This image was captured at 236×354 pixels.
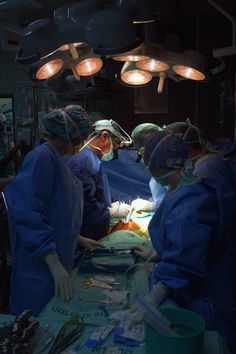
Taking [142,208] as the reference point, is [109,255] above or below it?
above

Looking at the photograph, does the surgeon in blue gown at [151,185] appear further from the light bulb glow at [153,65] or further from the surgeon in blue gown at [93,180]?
the light bulb glow at [153,65]

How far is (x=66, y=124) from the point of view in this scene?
2213 mm

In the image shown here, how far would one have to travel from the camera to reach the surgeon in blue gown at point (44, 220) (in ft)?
6.52

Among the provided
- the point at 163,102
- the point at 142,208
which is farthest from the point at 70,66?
the point at 163,102

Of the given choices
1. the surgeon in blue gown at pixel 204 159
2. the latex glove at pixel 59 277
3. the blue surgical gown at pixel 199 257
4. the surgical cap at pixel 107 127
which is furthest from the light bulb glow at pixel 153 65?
the latex glove at pixel 59 277

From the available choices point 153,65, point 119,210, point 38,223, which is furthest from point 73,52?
point 119,210

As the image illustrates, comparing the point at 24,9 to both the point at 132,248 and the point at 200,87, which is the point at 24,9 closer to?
the point at 132,248

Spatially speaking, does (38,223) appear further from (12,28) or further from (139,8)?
(139,8)

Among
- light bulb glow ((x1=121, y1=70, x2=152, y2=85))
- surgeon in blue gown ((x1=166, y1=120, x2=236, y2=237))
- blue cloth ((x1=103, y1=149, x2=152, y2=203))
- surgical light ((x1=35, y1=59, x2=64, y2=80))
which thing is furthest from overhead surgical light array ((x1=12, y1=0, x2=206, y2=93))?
blue cloth ((x1=103, y1=149, x2=152, y2=203))

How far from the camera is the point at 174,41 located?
2.54 meters

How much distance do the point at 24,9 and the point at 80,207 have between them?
1.03 m

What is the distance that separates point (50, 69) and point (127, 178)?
1.82 meters

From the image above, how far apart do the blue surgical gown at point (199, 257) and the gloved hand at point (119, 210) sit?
5.44 feet

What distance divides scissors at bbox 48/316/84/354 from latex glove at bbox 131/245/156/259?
2.83ft
